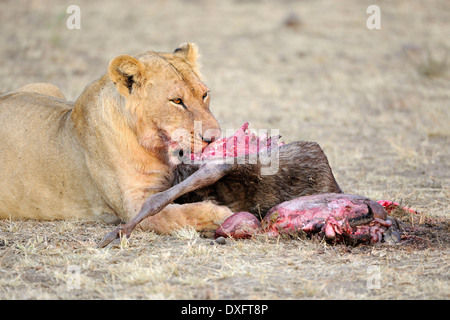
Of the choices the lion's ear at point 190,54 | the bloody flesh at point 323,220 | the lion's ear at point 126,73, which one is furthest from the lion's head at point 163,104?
the bloody flesh at point 323,220

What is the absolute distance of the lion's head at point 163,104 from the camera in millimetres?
4160

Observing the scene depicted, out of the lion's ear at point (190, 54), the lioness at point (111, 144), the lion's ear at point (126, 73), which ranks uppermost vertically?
the lion's ear at point (190, 54)

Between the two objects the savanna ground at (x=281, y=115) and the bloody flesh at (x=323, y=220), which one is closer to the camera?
the savanna ground at (x=281, y=115)

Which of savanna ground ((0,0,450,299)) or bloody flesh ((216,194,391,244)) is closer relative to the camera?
savanna ground ((0,0,450,299))

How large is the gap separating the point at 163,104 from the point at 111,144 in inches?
20.0

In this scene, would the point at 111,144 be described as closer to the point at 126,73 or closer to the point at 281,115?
the point at 126,73

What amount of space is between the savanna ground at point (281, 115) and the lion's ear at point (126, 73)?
3.17 ft

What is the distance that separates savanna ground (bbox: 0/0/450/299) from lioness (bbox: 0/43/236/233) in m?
0.16

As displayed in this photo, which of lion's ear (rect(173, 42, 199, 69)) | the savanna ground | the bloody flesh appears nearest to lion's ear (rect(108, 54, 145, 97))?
lion's ear (rect(173, 42, 199, 69))

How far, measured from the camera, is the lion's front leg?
4156 mm

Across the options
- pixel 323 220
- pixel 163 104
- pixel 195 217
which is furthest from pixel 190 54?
pixel 323 220

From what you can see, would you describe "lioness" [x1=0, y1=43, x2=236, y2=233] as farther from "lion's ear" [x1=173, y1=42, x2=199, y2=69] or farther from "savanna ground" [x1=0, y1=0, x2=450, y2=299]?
"savanna ground" [x1=0, y1=0, x2=450, y2=299]

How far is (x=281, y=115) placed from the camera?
28.4ft

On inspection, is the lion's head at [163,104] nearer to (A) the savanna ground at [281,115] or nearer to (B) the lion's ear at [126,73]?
(B) the lion's ear at [126,73]
